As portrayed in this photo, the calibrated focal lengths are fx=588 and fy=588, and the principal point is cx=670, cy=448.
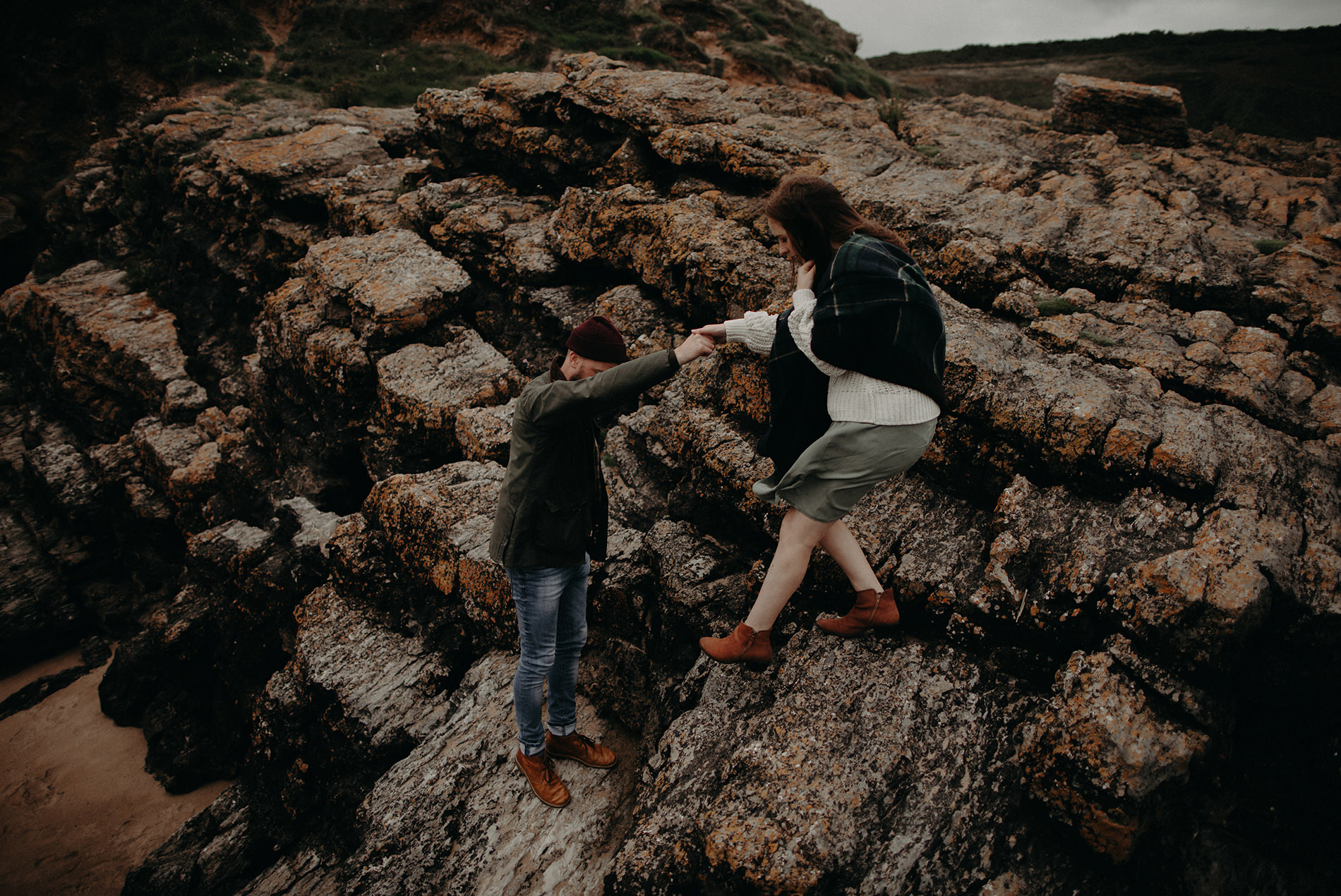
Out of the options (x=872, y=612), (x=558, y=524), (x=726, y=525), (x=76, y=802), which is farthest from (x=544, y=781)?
(x=76, y=802)

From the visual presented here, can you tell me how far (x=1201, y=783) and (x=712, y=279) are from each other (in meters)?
6.00

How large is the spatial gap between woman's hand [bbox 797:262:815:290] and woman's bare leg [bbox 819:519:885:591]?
5.38 ft

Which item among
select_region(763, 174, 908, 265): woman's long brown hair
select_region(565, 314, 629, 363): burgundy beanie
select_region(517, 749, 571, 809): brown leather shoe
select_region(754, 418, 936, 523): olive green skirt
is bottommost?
select_region(517, 749, 571, 809): brown leather shoe

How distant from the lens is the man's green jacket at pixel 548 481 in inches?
157

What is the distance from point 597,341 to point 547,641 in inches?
91.9

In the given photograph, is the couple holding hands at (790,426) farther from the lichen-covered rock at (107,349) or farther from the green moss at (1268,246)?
the lichen-covered rock at (107,349)

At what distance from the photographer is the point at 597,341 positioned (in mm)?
4105

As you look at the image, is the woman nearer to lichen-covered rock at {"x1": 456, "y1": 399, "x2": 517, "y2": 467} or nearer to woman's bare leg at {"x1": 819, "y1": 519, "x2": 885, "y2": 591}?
woman's bare leg at {"x1": 819, "y1": 519, "x2": 885, "y2": 591}

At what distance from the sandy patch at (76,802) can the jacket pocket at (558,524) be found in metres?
10.5

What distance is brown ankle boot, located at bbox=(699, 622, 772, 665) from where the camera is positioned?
4449 mm

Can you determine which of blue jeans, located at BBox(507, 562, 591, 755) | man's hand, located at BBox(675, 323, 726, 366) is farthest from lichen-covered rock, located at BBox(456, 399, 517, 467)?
man's hand, located at BBox(675, 323, 726, 366)

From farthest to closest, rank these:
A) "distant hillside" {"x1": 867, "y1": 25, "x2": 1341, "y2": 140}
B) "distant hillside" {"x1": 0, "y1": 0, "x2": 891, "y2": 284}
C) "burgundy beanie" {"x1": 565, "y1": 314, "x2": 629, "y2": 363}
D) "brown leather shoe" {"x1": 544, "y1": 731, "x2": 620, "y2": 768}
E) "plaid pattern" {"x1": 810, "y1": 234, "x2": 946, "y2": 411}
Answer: "distant hillside" {"x1": 0, "y1": 0, "x2": 891, "y2": 284}
"distant hillside" {"x1": 867, "y1": 25, "x2": 1341, "y2": 140}
"brown leather shoe" {"x1": 544, "y1": 731, "x2": 620, "y2": 768}
"burgundy beanie" {"x1": 565, "y1": 314, "x2": 629, "y2": 363}
"plaid pattern" {"x1": 810, "y1": 234, "x2": 946, "y2": 411}

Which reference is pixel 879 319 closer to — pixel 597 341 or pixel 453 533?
pixel 597 341

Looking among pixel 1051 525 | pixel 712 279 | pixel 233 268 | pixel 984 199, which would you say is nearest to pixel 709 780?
pixel 1051 525
